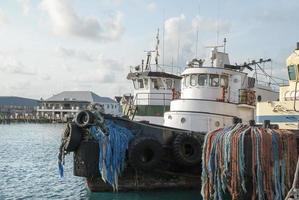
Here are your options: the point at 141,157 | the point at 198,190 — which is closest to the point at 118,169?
the point at 141,157

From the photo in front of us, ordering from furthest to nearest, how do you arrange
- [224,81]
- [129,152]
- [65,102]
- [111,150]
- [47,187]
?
[65,102]
[224,81]
[47,187]
[129,152]
[111,150]

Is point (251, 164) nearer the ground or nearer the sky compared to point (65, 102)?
nearer the ground

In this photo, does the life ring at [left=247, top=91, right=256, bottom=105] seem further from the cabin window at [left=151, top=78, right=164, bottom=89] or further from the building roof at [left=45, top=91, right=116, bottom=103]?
the building roof at [left=45, top=91, right=116, bottom=103]

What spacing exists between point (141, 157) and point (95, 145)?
5.39ft

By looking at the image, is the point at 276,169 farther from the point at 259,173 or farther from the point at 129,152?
the point at 129,152

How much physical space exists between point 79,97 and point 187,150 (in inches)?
4503

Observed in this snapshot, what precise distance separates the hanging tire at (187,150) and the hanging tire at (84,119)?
3058mm

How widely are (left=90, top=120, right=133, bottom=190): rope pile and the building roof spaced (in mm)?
110647

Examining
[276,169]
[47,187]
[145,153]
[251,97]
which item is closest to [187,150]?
[145,153]

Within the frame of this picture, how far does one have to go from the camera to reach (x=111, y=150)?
51.8 ft

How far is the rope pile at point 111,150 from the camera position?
1571 cm

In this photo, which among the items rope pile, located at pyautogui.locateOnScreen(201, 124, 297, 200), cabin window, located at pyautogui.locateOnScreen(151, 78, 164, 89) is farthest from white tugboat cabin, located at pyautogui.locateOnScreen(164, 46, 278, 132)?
cabin window, located at pyautogui.locateOnScreen(151, 78, 164, 89)

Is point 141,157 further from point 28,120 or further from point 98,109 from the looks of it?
point 28,120

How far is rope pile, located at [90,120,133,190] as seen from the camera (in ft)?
51.5
